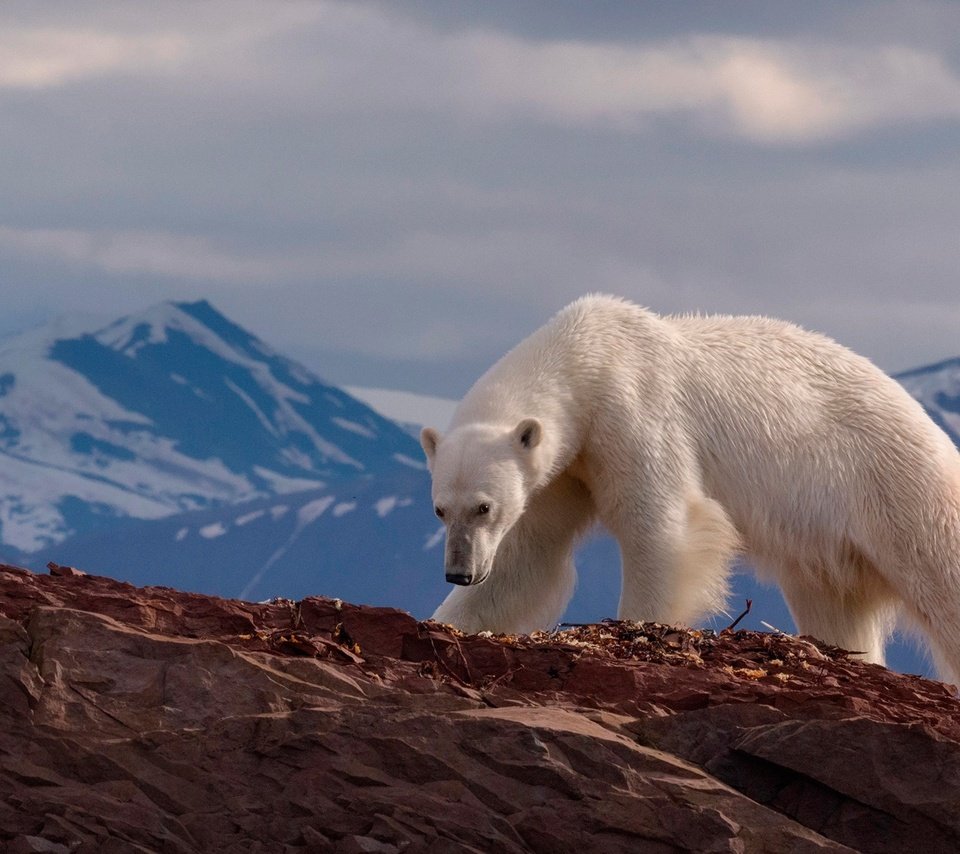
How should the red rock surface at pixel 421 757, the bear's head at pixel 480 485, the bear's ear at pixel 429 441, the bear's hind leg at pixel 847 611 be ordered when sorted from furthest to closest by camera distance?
the bear's hind leg at pixel 847 611 < the bear's ear at pixel 429 441 < the bear's head at pixel 480 485 < the red rock surface at pixel 421 757

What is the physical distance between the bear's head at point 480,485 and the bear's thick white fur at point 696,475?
1 centimetres

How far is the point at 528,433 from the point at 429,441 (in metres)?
0.81

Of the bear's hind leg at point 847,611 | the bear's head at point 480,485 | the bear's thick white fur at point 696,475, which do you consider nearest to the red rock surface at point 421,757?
the bear's head at point 480,485

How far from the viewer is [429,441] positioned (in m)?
11.1

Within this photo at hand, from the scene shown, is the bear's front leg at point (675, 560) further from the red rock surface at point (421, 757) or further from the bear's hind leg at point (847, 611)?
the red rock surface at point (421, 757)

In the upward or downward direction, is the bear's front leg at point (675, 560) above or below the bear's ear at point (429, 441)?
below

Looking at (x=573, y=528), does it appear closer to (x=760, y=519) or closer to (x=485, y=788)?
(x=760, y=519)

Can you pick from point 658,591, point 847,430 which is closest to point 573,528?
point 658,591

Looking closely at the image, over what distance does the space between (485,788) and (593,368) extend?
18.9 feet

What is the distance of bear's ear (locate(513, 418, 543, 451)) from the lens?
1058 cm

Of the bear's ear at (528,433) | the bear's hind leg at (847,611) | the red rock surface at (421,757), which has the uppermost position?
the bear's ear at (528,433)

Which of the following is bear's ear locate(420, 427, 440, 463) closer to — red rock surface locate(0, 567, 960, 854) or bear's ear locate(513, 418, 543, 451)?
bear's ear locate(513, 418, 543, 451)

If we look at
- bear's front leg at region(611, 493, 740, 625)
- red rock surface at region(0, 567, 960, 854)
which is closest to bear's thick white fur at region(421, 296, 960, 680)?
bear's front leg at region(611, 493, 740, 625)

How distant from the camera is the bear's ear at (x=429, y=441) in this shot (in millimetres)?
10944
